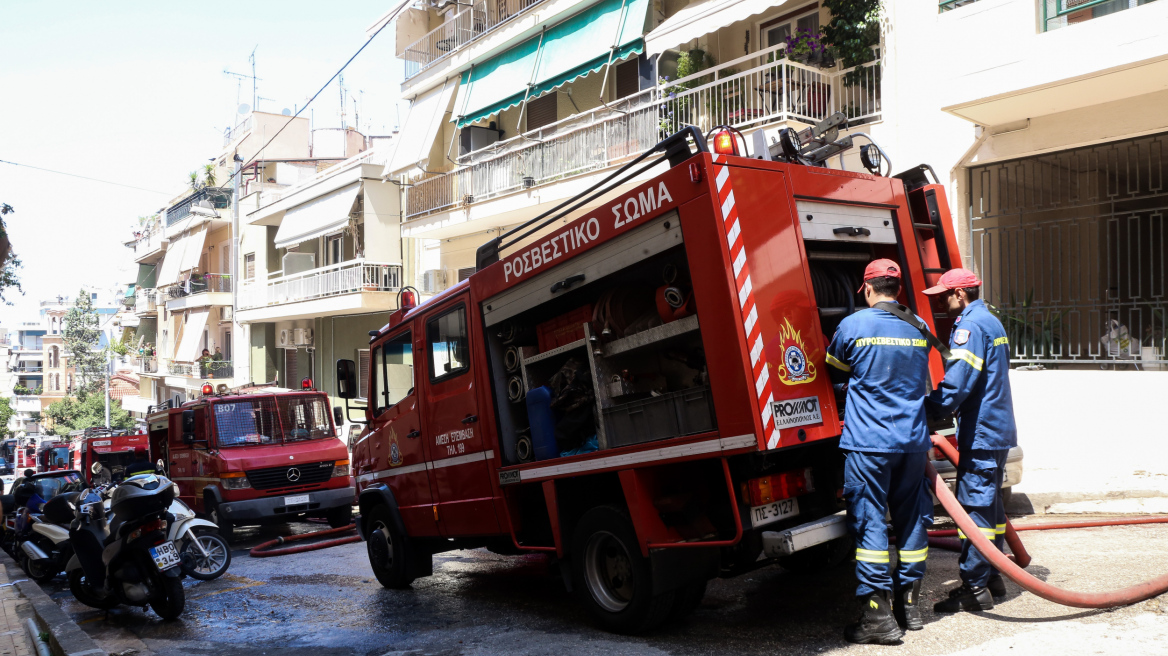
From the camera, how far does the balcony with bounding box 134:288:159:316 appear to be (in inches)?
1666

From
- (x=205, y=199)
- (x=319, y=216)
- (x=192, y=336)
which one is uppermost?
(x=205, y=199)

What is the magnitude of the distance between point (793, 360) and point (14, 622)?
23.3 ft

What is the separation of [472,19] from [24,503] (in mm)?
13133

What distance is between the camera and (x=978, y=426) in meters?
4.86

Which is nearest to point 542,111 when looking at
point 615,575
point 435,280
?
point 435,280

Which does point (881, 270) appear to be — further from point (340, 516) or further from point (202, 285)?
point (202, 285)

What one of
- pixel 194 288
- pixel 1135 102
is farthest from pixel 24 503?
pixel 194 288

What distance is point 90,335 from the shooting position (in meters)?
61.4

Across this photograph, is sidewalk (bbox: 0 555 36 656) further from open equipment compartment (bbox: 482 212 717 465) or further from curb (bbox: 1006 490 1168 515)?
curb (bbox: 1006 490 1168 515)

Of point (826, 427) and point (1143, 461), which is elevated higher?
point (826, 427)

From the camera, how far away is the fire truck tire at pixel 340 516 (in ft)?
39.4

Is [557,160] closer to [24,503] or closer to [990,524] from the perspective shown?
[24,503]

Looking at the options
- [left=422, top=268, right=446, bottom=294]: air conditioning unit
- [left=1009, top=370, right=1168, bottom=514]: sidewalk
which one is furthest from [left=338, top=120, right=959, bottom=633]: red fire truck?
[left=422, top=268, right=446, bottom=294]: air conditioning unit

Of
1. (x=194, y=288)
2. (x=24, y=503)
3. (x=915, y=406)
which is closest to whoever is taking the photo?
(x=915, y=406)
